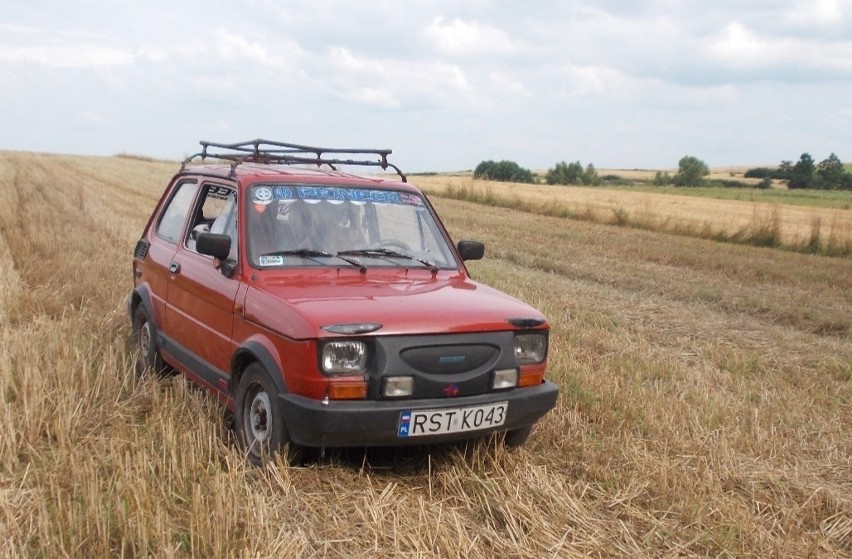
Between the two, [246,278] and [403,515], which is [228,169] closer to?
[246,278]

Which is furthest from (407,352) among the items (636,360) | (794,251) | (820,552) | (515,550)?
(794,251)

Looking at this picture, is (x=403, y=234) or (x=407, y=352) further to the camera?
(x=403, y=234)

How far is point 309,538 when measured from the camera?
3.91 metres

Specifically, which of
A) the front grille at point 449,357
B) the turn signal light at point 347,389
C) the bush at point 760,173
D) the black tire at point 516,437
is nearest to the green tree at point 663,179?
the bush at point 760,173

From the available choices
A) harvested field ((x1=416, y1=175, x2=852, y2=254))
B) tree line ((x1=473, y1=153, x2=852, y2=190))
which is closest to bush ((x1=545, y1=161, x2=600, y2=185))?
tree line ((x1=473, y1=153, x2=852, y2=190))

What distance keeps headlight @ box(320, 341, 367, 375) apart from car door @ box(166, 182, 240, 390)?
1.03 meters

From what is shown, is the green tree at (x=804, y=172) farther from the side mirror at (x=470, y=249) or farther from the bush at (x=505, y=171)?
the side mirror at (x=470, y=249)

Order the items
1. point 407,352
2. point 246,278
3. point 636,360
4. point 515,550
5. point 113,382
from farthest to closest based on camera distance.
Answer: point 636,360 → point 113,382 → point 246,278 → point 407,352 → point 515,550

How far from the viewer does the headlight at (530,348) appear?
4945 mm

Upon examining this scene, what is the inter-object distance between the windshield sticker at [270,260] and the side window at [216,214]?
9.0 inches

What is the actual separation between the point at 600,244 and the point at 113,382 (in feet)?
45.2

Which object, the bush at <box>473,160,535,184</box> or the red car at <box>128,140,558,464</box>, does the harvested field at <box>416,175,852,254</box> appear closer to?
the red car at <box>128,140,558,464</box>

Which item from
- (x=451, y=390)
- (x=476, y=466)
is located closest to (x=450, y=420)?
(x=451, y=390)

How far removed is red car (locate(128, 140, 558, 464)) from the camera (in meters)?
4.42
